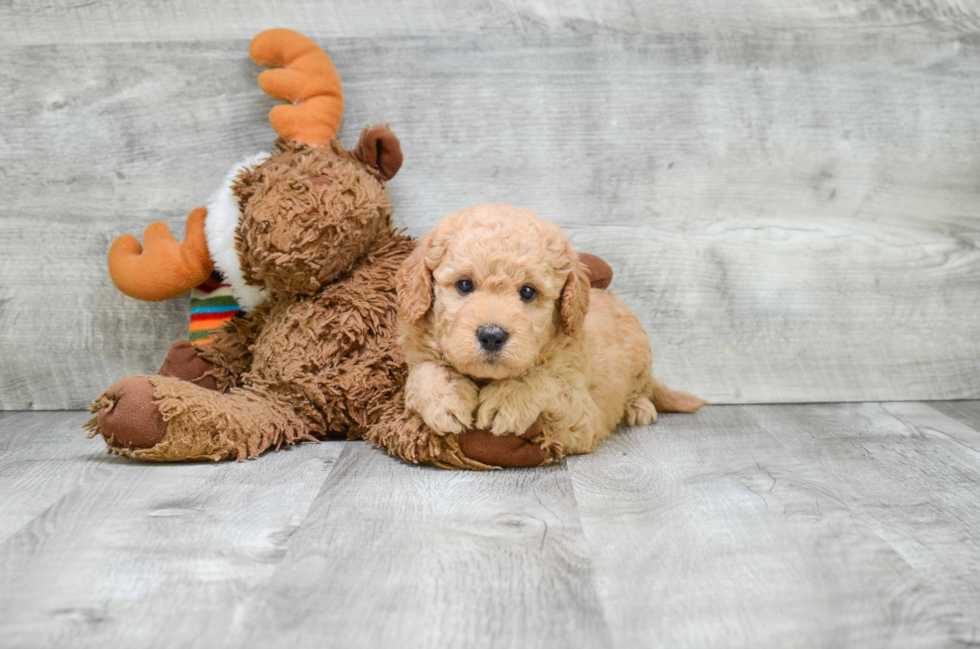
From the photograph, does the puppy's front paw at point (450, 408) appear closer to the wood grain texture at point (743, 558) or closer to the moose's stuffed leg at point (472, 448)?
the moose's stuffed leg at point (472, 448)

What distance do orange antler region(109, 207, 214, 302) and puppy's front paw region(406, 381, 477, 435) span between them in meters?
0.61

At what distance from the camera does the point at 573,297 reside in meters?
1.34

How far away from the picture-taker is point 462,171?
5.94ft

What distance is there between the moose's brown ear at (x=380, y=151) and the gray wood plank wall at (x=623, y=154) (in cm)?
19

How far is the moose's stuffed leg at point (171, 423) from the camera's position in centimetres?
133

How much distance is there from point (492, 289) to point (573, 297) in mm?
153

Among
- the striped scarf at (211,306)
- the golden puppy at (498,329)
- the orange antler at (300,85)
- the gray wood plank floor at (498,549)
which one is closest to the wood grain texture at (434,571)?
the gray wood plank floor at (498,549)

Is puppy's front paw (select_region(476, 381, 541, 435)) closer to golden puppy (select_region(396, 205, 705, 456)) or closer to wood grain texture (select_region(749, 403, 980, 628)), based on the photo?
golden puppy (select_region(396, 205, 705, 456))

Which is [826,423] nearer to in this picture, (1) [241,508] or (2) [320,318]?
(2) [320,318]

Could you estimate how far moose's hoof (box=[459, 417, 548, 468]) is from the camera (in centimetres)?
135

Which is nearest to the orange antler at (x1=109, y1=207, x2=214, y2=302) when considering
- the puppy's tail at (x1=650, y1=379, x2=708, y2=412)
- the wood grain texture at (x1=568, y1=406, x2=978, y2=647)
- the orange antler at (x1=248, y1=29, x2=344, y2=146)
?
the orange antler at (x1=248, y1=29, x2=344, y2=146)

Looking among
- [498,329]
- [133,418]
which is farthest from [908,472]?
[133,418]

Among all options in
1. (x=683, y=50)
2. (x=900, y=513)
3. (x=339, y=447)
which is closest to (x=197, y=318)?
(x=339, y=447)

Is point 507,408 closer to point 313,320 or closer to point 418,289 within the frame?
point 418,289
